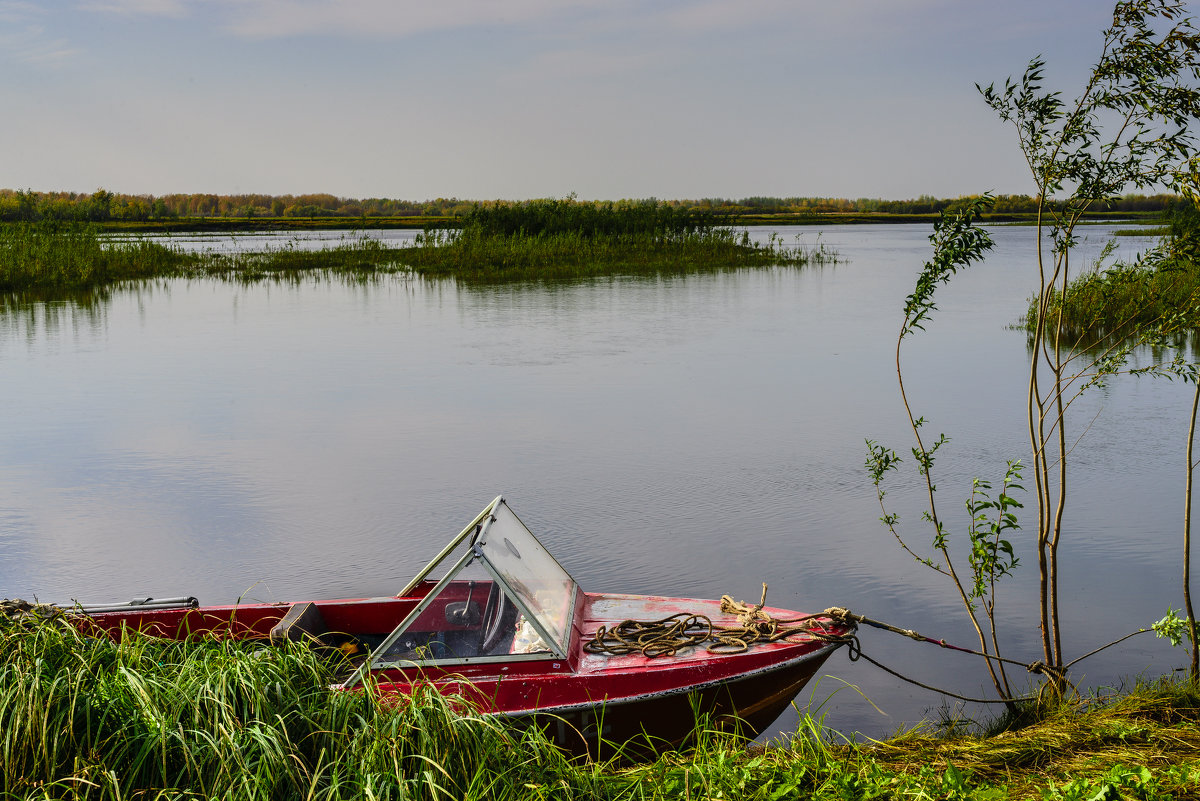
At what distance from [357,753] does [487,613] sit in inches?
49.9

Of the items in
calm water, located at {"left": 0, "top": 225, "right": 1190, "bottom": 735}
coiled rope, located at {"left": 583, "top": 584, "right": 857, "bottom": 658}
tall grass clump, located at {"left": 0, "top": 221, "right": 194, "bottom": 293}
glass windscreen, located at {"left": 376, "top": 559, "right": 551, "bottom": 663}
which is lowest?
calm water, located at {"left": 0, "top": 225, "right": 1190, "bottom": 735}

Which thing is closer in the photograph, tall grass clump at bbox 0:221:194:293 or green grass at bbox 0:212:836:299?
tall grass clump at bbox 0:221:194:293

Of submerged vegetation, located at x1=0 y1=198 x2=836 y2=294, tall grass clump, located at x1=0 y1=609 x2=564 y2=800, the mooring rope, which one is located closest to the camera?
tall grass clump, located at x1=0 y1=609 x2=564 y2=800

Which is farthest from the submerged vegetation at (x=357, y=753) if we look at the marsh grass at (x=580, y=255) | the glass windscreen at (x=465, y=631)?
the marsh grass at (x=580, y=255)

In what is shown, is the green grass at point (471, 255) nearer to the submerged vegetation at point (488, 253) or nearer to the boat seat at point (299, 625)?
the submerged vegetation at point (488, 253)

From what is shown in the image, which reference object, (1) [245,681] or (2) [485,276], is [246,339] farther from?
(1) [245,681]

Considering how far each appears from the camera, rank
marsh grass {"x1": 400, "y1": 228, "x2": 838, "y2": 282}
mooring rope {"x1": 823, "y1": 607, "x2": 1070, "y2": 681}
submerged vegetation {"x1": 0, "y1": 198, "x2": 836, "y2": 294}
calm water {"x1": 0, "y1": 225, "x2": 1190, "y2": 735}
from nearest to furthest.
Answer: mooring rope {"x1": 823, "y1": 607, "x2": 1070, "y2": 681}, calm water {"x1": 0, "y1": 225, "x2": 1190, "y2": 735}, submerged vegetation {"x1": 0, "y1": 198, "x2": 836, "y2": 294}, marsh grass {"x1": 400, "y1": 228, "x2": 838, "y2": 282}

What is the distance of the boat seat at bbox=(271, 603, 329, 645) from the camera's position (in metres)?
5.31

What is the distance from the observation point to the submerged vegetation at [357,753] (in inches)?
153

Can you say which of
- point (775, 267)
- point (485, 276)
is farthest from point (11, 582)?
point (775, 267)

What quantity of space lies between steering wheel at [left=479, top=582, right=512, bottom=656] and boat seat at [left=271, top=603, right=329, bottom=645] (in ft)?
2.86

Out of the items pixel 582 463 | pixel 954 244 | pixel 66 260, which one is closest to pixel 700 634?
pixel 954 244

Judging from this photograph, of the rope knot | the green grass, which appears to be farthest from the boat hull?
the green grass

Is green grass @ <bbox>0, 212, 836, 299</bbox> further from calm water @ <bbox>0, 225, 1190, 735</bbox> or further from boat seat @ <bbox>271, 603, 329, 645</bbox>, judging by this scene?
boat seat @ <bbox>271, 603, 329, 645</bbox>
